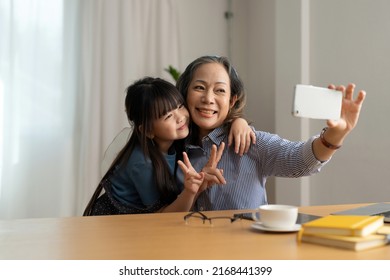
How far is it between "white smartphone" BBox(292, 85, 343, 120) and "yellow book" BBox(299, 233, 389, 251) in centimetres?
30

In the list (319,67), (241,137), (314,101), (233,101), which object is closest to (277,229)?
(314,101)

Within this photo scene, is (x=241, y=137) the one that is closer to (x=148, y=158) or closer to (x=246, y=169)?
(x=246, y=169)

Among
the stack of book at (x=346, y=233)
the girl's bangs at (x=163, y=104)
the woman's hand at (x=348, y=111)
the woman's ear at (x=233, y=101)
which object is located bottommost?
the stack of book at (x=346, y=233)

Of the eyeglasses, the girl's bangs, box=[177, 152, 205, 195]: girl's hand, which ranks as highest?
the girl's bangs

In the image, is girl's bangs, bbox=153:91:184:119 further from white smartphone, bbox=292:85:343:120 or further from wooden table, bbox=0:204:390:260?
white smartphone, bbox=292:85:343:120

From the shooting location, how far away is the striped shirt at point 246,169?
1.65 metres

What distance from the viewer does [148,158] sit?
171cm

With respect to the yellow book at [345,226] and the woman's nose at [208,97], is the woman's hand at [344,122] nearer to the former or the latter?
the yellow book at [345,226]

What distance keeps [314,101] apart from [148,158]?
802mm

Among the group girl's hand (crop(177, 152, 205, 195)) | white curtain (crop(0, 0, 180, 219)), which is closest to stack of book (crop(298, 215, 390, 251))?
girl's hand (crop(177, 152, 205, 195))

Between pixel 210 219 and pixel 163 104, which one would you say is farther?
pixel 163 104

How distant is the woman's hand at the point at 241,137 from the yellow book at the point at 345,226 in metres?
0.77

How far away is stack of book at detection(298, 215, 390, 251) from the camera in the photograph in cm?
81

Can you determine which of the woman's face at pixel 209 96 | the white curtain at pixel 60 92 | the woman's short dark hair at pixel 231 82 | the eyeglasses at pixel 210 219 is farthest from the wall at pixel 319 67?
the eyeglasses at pixel 210 219
